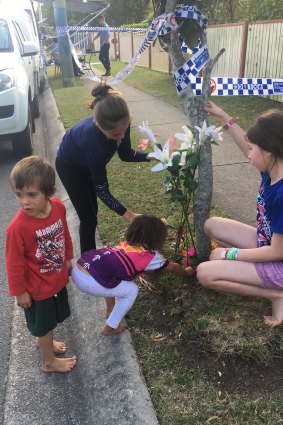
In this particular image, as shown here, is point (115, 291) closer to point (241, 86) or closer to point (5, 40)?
point (241, 86)

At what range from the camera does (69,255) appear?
239 centimetres

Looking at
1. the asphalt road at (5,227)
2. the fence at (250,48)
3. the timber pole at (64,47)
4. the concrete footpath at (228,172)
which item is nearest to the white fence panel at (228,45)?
the fence at (250,48)

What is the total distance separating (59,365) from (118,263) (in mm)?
654

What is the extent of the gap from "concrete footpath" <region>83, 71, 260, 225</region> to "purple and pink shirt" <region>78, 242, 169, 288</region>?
1.59 m

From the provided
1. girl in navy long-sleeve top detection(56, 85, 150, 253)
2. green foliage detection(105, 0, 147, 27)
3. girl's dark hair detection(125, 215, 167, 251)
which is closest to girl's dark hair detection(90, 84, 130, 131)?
girl in navy long-sleeve top detection(56, 85, 150, 253)

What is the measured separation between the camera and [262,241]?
100 inches

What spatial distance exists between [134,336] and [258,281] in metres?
0.77

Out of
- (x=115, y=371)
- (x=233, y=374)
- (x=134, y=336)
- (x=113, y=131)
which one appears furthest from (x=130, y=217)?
(x=233, y=374)

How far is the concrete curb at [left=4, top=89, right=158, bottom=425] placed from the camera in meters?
1.98

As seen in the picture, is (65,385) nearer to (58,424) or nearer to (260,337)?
(58,424)

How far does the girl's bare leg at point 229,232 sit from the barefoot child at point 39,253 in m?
0.98

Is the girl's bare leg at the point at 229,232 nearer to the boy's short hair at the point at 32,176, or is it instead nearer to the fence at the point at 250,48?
the boy's short hair at the point at 32,176

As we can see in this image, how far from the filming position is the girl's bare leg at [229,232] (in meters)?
2.74

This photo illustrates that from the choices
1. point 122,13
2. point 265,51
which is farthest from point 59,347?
point 122,13
